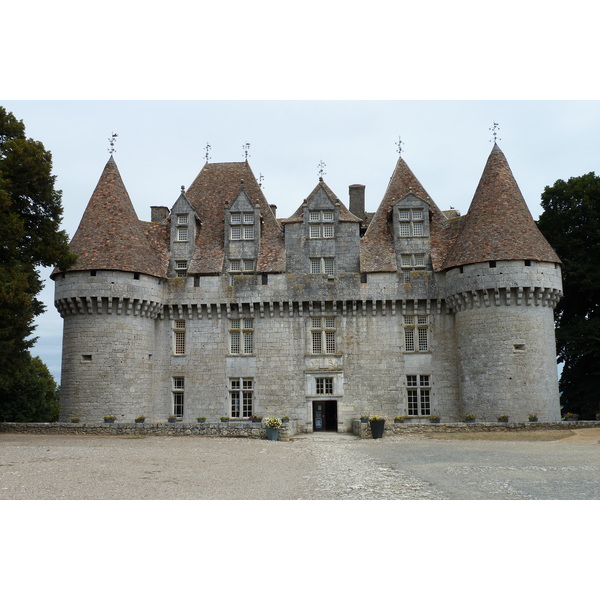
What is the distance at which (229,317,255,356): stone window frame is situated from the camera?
94.9ft

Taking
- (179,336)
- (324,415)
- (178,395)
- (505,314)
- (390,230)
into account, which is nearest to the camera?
(505,314)

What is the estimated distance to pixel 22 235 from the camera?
72.3 ft

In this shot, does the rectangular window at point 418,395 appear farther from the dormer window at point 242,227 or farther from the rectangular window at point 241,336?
the dormer window at point 242,227

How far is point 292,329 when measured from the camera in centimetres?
2886

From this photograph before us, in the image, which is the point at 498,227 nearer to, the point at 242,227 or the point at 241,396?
the point at 242,227

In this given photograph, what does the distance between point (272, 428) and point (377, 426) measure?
3864 millimetres

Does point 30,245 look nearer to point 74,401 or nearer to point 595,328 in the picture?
point 74,401

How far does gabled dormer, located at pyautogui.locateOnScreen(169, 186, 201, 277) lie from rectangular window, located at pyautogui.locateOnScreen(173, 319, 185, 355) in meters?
2.33

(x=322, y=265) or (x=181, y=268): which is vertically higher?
(x=181, y=268)

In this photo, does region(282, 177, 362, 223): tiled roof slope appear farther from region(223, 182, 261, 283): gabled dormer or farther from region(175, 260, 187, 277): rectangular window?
region(175, 260, 187, 277): rectangular window

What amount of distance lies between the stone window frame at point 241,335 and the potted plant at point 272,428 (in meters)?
6.34

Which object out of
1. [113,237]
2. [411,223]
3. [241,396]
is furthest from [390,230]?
[113,237]

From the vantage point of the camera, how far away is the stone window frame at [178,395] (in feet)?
94.2

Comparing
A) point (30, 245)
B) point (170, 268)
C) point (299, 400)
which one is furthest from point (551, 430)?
point (30, 245)
